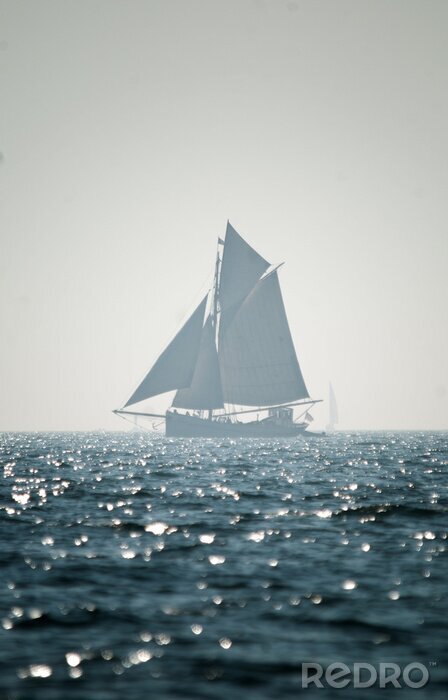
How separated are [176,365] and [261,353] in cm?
1665

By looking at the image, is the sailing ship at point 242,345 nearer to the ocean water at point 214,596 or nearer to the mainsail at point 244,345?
the mainsail at point 244,345

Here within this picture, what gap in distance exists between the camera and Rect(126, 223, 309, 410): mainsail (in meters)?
117

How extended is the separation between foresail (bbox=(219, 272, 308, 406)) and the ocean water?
90.3 metres

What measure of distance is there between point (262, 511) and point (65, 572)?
37.2 feet

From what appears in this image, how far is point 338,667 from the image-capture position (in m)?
9.34

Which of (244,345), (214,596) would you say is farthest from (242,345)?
(214,596)

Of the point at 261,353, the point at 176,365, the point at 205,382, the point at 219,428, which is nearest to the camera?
the point at 176,365

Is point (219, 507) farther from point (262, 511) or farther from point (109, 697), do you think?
point (109, 697)

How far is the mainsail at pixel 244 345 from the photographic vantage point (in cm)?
11738

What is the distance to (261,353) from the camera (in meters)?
118

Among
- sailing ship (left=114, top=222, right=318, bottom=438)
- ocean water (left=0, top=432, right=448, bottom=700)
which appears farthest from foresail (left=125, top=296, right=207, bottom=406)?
ocean water (left=0, top=432, right=448, bottom=700)

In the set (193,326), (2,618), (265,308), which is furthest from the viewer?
(265,308)

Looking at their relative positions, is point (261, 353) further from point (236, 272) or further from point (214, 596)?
point (214, 596)

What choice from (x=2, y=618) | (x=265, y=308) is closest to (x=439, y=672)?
(x=2, y=618)
